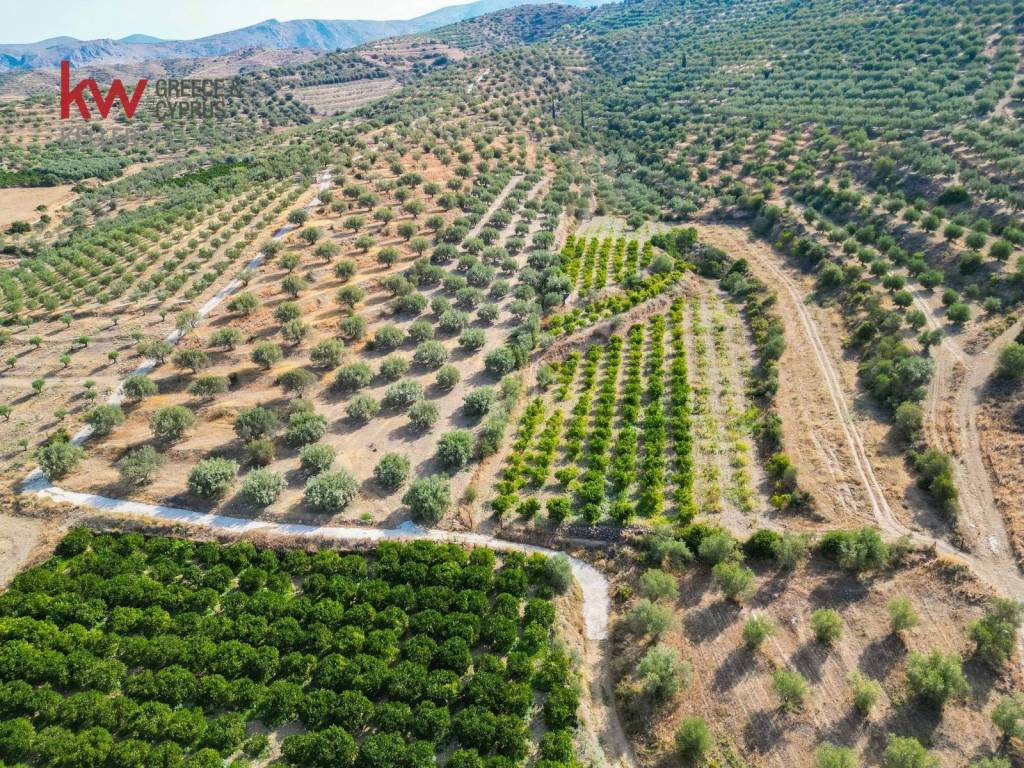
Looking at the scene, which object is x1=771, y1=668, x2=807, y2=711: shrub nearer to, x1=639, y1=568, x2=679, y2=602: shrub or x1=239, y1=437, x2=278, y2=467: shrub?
x1=639, y1=568, x2=679, y2=602: shrub

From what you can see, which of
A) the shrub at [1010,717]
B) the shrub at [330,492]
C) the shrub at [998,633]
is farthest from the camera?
the shrub at [330,492]

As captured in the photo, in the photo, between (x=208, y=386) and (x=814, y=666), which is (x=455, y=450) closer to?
(x=208, y=386)

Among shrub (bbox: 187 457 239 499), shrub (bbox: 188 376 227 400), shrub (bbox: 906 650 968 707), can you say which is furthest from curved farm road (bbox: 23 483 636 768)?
shrub (bbox: 906 650 968 707)

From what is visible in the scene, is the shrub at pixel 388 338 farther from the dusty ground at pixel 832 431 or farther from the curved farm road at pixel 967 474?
the curved farm road at pixel 967 474

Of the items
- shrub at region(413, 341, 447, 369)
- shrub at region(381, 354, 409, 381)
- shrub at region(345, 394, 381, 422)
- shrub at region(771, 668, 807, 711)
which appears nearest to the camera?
shrub at region(771, 668, 807, 711)

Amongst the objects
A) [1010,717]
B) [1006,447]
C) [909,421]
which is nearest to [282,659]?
[1010,717]

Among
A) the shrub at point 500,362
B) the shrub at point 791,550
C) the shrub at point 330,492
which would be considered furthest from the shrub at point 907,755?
the shrub at point 500,362

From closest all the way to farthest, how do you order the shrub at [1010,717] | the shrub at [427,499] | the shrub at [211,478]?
the shrub at [1010,717], the shrub at [427,499], the shrub at [211,478]
